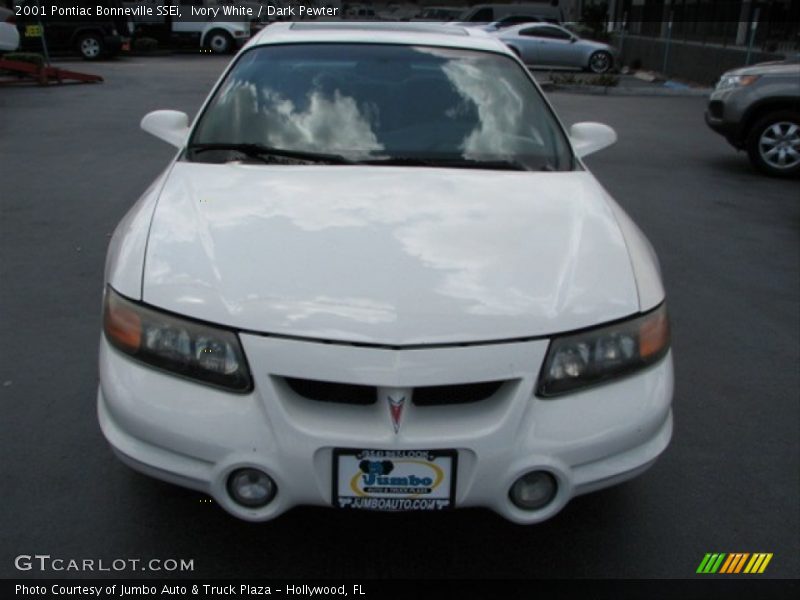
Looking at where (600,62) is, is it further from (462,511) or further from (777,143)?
(462,511)

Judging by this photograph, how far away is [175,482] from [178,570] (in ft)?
1.30

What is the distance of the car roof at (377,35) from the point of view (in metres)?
3.88

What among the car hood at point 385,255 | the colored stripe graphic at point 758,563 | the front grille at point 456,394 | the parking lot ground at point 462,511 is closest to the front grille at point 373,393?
the front grille at point 456,394

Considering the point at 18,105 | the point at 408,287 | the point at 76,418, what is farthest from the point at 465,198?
the point at 18,105

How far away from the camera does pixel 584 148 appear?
396 centimetres

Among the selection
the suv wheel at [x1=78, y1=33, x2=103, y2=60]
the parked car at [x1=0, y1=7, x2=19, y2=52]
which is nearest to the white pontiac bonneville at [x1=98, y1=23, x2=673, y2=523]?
the parked car at [x1=0, y1=7, x2=19, y2=52]

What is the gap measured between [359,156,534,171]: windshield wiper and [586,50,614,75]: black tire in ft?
70.9

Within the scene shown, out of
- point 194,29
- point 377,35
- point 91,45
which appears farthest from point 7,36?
point 377,35

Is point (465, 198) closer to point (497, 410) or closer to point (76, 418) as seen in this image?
point (497, 410)

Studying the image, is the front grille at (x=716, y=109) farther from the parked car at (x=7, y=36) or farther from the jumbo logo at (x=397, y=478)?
the parked car at (x=7, y=36)

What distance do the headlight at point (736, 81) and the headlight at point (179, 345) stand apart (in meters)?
8.47

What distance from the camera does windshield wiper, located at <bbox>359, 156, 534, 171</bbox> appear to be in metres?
3.28

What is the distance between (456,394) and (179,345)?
789 mm

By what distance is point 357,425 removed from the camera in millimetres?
2180
